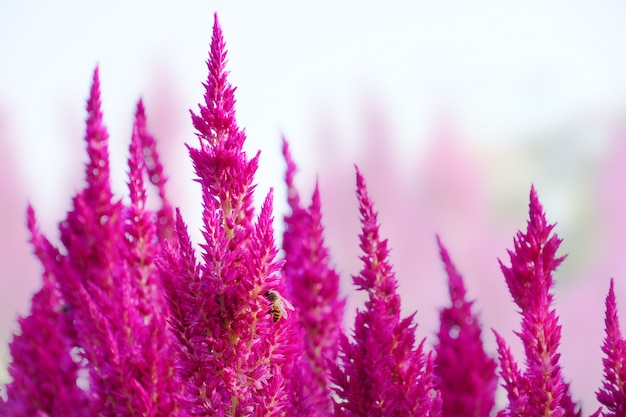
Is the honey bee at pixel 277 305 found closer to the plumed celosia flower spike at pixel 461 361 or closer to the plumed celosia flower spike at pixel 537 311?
the plumed celosia flower spike at pixel 537 311

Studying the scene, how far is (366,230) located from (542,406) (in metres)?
0.55

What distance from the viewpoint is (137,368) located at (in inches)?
70.0

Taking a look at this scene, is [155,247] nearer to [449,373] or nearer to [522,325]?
[449,373]

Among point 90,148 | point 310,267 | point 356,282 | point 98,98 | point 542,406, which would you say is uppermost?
point 98,98

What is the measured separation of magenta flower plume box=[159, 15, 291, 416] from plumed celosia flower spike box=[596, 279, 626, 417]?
780mm

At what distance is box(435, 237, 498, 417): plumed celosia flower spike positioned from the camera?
2.14 metres

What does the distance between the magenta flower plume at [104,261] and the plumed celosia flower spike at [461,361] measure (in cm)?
82

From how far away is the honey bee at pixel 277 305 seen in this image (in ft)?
5.13

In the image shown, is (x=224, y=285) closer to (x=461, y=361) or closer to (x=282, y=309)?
(x=282, y=309)

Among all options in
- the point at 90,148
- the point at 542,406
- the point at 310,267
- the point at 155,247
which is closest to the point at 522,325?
the point at 542,406

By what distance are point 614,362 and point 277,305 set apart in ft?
2.69

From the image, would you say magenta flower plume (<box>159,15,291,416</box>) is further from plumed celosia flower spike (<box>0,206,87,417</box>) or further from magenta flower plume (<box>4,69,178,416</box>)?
plumed celosia flower spike (<box>0,206,87,417</box>)

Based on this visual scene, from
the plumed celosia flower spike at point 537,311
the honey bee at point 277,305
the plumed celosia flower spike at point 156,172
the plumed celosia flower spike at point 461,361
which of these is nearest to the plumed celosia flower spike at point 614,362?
the plumed celosia flower spike at point 537,311

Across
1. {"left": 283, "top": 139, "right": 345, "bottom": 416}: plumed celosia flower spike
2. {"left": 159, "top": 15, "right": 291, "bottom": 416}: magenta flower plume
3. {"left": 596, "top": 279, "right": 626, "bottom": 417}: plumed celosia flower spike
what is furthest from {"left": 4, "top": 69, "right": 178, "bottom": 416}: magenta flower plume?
{"left": 596, "top": 279, "right": 626, "bottom": 417}: plumed celosia flower spike
